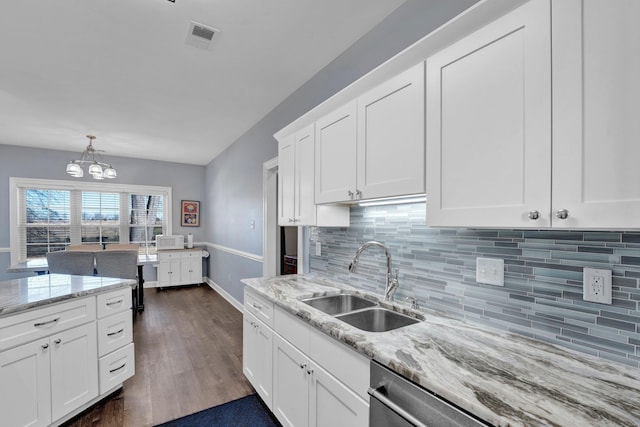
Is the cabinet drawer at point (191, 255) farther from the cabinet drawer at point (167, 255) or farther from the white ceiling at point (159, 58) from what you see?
the white ceiling at point (159, 58)

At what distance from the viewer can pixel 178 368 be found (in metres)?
2.72

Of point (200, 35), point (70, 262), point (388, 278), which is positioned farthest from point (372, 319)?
point (70, 262)

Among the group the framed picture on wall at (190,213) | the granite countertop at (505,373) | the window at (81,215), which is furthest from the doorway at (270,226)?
the window at (81,215)

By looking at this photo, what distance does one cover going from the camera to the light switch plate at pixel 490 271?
1266 millimetres

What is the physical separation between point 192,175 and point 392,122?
20.5 feet

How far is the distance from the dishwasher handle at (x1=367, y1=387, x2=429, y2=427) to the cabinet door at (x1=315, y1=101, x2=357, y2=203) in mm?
966

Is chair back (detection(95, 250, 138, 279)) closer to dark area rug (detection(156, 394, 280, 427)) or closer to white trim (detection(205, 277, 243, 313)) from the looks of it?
white trim (detection(205, 277, 243, 313))

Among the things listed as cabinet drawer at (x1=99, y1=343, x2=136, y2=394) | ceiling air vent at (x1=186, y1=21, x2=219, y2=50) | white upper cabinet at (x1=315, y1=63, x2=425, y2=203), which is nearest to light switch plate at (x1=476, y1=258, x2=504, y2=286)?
white upper cabinet at (x1=315, y1=63, x2=425, y2=203)

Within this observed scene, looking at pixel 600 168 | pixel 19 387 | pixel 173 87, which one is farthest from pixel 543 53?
pixel 173 87

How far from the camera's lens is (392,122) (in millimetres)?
1444

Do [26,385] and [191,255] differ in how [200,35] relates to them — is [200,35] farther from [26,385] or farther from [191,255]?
[191,255]

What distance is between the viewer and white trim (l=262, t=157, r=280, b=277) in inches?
140

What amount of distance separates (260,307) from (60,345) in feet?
4.09

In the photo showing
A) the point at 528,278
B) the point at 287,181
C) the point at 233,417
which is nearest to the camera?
the point at 528,278
